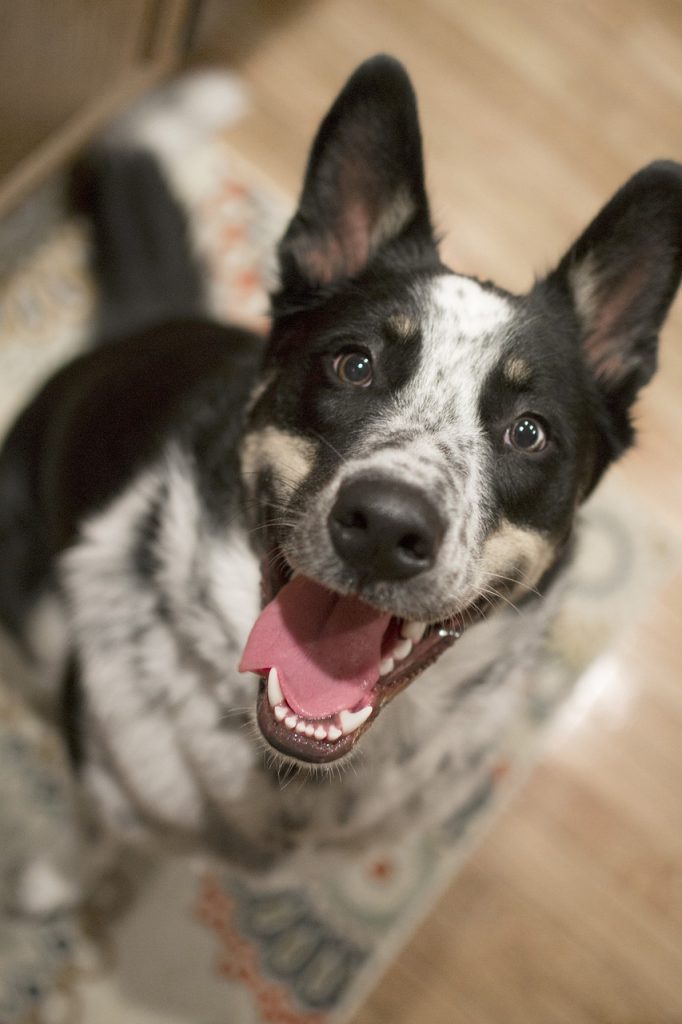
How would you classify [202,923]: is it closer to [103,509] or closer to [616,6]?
[103,509]

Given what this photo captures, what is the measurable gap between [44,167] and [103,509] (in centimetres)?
130

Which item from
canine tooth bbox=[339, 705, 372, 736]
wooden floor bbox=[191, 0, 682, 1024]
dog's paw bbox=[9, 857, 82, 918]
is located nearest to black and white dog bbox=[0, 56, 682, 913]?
canine tooth bbox=[339, 705, 372, 736]

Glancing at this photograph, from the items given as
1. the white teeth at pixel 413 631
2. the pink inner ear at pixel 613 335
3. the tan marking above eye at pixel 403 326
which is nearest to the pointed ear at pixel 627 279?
the pink inner ear at pixel 613 335

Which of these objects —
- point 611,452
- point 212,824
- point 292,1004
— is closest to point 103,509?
point 212,824

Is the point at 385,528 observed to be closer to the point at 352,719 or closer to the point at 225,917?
the point at 352,719

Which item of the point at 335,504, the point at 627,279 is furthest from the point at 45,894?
the point at 627,279

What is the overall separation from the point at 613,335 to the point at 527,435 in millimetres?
270

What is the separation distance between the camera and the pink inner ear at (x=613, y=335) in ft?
5.25

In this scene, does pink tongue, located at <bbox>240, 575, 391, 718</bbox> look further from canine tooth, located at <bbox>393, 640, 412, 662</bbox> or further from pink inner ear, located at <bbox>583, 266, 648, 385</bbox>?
pink inner ear, located at <bbox>583, 266, 648, 385</bbox>

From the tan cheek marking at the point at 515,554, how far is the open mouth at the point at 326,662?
113 millimetres

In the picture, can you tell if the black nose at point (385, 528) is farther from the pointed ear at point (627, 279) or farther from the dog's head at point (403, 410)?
the pointed ear at point (627, 279)

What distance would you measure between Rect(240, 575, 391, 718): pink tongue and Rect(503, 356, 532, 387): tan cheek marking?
432 millimetres

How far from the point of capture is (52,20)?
2.40m

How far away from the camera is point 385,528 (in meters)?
1.28
